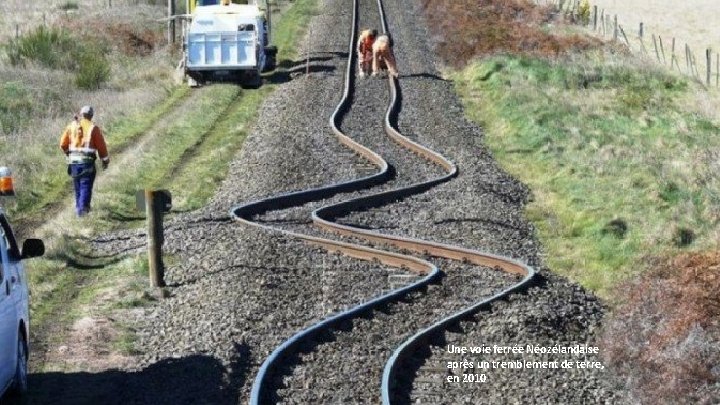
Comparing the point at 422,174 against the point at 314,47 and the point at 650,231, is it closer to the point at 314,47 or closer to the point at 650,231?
the point at 650,231

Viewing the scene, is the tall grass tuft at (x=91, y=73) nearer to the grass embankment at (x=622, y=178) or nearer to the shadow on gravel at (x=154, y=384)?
the grass embankment at (x=622, y=178)

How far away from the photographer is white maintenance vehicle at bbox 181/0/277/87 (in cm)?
3438

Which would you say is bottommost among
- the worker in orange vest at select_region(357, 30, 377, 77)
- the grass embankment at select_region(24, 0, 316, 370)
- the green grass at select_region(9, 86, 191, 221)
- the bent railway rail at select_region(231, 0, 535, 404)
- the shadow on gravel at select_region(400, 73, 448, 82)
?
the green grass at select_region(9, 86, 191, 221)

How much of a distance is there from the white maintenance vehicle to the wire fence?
16.2m

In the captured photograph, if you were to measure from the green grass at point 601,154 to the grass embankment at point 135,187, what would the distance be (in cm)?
523

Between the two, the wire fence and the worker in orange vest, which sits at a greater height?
the worker in orange vest

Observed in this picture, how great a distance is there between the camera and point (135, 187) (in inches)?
915

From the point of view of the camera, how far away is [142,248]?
726 inches

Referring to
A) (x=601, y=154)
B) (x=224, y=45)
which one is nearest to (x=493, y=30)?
(x=224, y=45)

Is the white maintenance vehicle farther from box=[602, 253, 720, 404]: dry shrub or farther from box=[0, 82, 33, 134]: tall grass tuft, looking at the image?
box=[602, 253, 720, 404]: dry shrub

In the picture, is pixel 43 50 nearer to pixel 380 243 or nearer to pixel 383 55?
pixel 383 55

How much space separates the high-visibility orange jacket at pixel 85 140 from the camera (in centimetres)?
2019

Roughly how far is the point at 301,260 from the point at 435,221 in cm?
314

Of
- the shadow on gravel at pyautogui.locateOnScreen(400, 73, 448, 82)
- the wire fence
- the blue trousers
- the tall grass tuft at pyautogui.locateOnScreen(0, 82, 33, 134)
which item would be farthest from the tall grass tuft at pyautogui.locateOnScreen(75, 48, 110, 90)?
the wire fence
